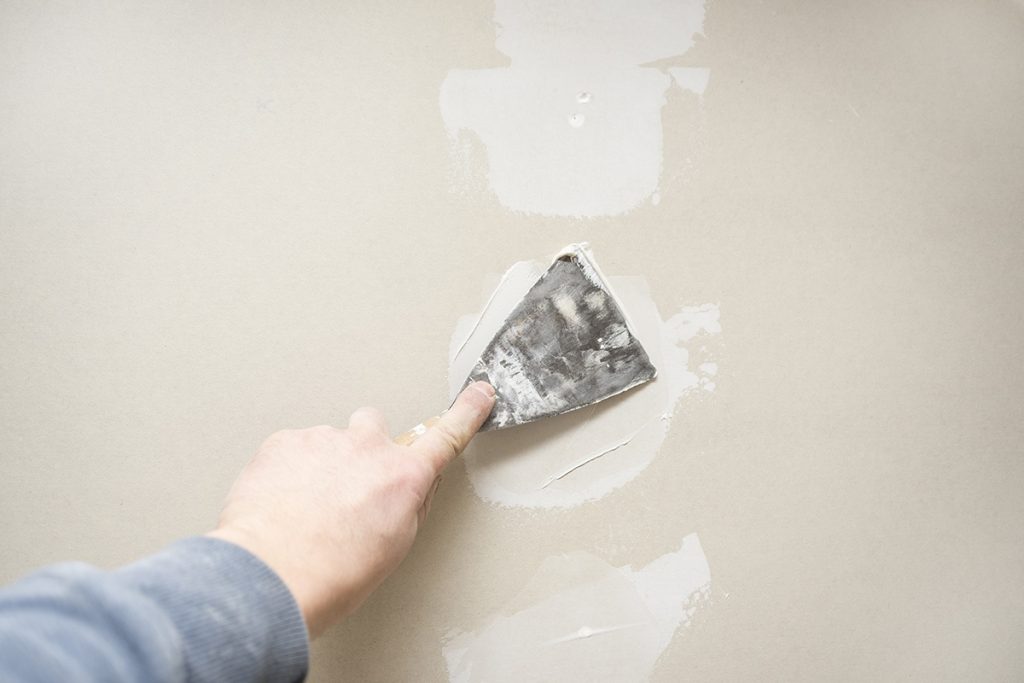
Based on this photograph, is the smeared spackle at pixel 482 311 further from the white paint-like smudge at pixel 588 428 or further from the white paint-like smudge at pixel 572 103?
the white paint-like smudge at pixel 572 103

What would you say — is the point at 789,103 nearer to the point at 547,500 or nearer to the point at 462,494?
the point at 547,500

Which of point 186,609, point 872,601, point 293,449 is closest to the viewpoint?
point 186,609

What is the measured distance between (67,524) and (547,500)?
3.52ft

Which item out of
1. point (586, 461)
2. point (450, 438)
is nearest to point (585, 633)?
point (586, 461)

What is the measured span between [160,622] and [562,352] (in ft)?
2.87

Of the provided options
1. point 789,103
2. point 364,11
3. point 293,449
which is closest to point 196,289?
point 293,449

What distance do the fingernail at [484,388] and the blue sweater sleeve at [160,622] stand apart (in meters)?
0.57

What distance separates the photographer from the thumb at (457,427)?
1.24 m

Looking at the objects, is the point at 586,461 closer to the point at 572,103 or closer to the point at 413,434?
the point at 413,434

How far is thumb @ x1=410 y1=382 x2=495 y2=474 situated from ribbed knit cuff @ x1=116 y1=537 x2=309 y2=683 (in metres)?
0.40

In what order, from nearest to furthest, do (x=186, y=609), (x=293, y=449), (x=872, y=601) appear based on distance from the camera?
(x=186, y=609) → (x=293, y=449) → (x=872, y=601)

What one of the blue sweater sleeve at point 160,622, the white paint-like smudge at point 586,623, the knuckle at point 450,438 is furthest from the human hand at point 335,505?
the white paint-like smudge at point 586,623

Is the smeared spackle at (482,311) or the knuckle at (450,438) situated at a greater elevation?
the smeared spackle at (482,311)

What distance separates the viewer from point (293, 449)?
1199mm
